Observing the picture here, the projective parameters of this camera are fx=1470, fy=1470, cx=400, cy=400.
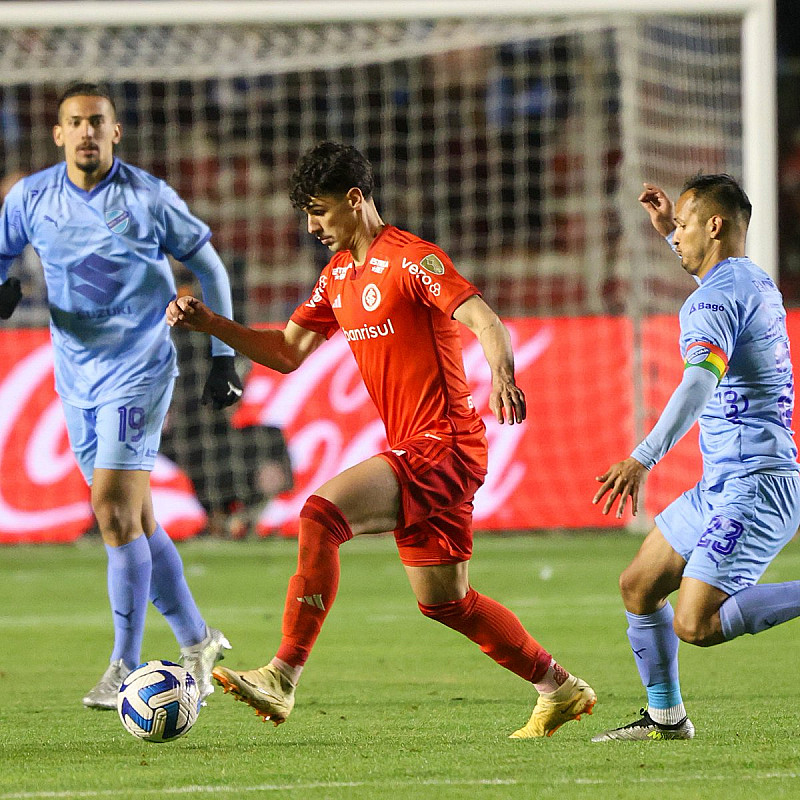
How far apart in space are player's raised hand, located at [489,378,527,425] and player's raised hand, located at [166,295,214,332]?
46.2 inches

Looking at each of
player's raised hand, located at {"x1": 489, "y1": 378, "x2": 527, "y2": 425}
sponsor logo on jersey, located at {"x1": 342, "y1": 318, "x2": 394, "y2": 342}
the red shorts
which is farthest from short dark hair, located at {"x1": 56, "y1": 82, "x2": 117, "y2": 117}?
player's raised hand, located at {"x1": 489, "y1": 378, "x2": 527, "y2": 425}

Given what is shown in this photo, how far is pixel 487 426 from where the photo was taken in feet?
35.7

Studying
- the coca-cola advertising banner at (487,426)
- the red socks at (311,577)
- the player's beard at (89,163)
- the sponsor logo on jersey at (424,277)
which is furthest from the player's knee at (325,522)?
the coca-cola advertising banner at (487,426)

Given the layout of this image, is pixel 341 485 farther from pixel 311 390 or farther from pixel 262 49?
pixel 262 49

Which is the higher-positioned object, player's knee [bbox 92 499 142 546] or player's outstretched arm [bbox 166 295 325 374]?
player's outstretched arm [bbox 166 295 325 374]

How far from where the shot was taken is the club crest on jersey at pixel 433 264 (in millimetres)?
4578

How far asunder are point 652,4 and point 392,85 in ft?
20.0

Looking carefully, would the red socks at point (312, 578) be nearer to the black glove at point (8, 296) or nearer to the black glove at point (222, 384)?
the black glove at point (222, 384)

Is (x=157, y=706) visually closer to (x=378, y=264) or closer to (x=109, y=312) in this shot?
(x=378, y=264)

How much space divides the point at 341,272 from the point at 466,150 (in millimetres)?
10469

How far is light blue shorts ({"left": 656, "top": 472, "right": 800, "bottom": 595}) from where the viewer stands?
4.26 meters

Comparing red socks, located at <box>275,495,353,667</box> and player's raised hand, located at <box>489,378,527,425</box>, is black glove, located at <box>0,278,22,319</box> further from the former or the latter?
player's raised hand, located at <box>489,378,527,425</box>

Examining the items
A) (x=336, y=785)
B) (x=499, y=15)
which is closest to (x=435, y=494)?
(x=336, y=785)

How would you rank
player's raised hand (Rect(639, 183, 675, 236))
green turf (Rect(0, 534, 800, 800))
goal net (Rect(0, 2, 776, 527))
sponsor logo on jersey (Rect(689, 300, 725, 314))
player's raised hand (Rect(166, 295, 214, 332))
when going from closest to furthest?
green turf (Rect(0, 534, 800, 800))
sponsor logo on jersey (Rect(689, 300, 725, 314))
player's raised hand (Rect(166, 295, 214, 332))
player's raised hand (Rect(639, 183, 675, 236))
goal net (Rect(0, 2, 776, 527))
